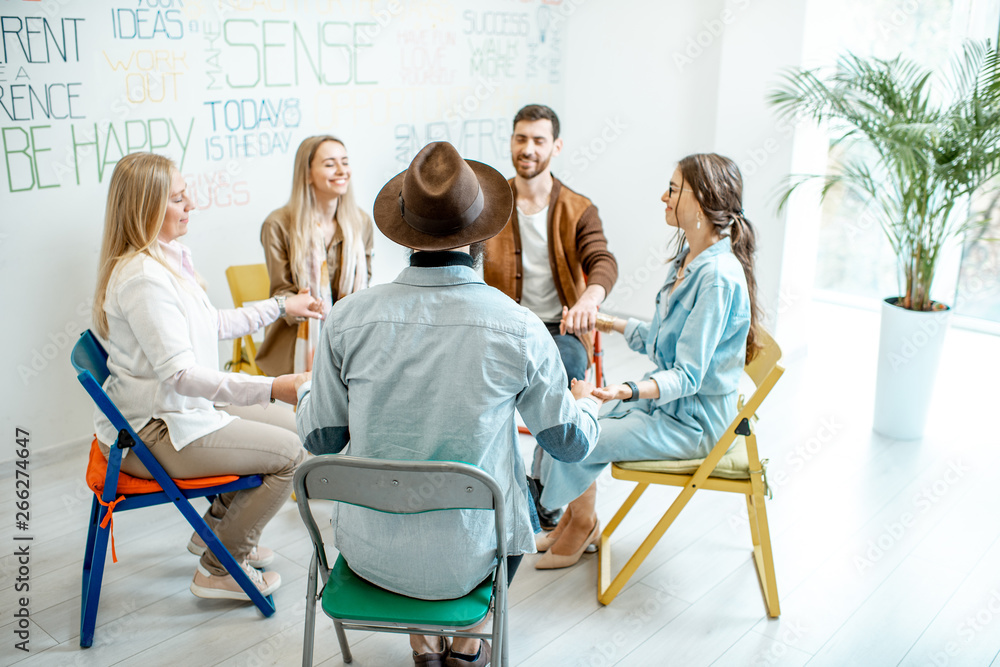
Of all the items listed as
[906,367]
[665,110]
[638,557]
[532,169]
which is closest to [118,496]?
[638,557]

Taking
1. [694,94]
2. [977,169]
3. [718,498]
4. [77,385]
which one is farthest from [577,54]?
[77,385]

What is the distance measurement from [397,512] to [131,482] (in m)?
1.03

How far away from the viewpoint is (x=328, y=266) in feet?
10.4

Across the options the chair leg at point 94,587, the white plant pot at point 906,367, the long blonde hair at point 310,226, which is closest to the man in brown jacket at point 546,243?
the long blonde hair at point 310,226

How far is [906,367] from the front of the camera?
360 cm

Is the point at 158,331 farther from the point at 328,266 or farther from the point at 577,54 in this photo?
the point at 577,54

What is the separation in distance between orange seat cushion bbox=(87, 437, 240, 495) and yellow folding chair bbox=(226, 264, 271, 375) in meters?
0.99

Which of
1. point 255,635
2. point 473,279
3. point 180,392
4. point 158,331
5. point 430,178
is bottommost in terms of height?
point 255,635

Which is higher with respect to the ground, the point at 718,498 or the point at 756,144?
the point at 756,144

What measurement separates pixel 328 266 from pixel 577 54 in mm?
2694

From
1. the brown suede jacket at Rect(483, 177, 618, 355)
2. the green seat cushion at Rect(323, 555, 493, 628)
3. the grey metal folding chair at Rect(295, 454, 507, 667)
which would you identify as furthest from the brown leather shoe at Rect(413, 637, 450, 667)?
the brown suede jacket at Rect(483, 177, 618, 355)

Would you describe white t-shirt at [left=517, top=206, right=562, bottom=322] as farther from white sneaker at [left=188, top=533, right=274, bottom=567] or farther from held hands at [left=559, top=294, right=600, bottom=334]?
white sneaker at [left=188, top=533, right=274, bottom=567]

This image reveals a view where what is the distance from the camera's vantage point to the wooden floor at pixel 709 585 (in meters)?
2.33

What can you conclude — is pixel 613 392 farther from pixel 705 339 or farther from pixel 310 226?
pixel 310 226
